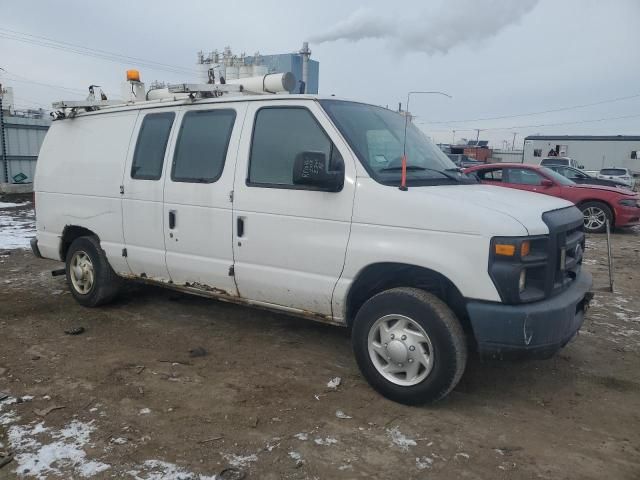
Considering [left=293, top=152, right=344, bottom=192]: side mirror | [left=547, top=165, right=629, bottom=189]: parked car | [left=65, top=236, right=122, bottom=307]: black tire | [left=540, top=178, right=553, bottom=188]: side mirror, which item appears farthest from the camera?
[left=547, top=165, right=629, bottom=189]: parked car

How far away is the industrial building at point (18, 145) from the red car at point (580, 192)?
12889mm

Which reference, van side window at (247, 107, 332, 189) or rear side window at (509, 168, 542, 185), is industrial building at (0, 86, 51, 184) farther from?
van side window at (247, 107, 332, 189)

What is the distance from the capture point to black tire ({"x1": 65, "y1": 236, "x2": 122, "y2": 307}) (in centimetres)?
542

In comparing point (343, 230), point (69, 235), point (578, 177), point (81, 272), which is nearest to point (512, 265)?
point (343, 230)

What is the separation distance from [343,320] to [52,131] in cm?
414

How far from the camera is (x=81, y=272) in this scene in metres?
5.65

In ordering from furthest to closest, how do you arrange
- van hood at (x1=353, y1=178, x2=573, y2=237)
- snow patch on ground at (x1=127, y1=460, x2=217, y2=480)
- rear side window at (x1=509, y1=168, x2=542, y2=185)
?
rear side window at (x1=509, y1=168, x2=542, y2=185) < van hood at (x1=353, y1=178, x2=573, y2=237) < snow patch on ground at (x1=127, y1=460, x2=217, y2=480)

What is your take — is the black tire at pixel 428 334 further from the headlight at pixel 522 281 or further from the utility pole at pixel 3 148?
the utility pole at pixel 3 148

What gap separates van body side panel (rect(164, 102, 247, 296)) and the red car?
836 cm

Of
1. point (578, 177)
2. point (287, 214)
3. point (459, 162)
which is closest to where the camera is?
point (287, 214)

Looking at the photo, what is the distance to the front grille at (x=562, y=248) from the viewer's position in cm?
332

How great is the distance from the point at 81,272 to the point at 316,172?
3365 millimetres

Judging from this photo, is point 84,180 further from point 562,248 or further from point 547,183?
point 547,183

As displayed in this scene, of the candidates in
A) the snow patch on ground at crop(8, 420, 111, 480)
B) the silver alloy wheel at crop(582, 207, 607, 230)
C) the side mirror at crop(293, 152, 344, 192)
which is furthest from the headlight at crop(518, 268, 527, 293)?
the silver alloy wheel at crop(582, 207, 607, 230)
